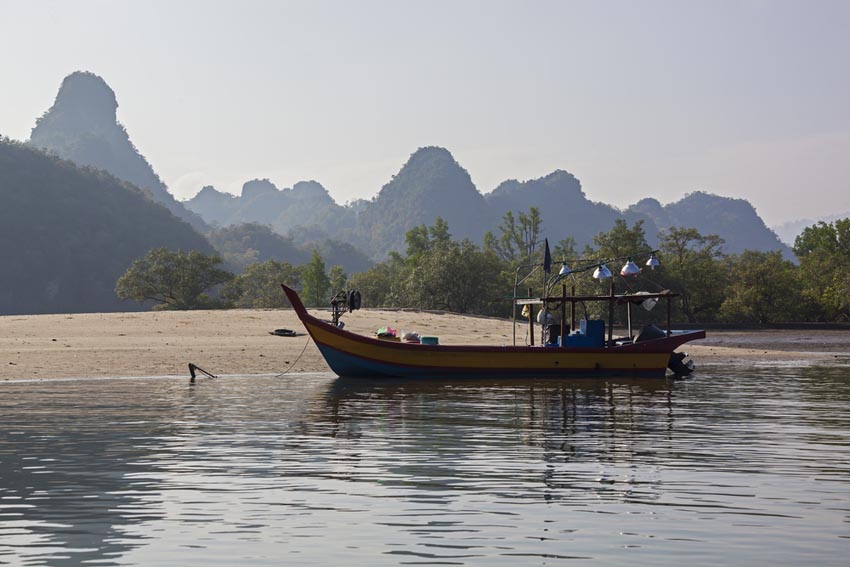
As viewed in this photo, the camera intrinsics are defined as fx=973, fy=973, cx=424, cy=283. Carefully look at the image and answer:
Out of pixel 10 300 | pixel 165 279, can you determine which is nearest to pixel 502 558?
pixel 165 279

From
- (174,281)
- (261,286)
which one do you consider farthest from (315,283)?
(174,281)

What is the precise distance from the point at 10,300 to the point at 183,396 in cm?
13998

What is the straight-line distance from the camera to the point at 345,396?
27141 mm

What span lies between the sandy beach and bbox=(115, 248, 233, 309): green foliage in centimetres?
3814

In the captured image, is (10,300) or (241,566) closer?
(241,566)

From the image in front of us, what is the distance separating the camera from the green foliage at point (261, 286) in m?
105

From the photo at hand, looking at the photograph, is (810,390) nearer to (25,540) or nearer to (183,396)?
(183,396)

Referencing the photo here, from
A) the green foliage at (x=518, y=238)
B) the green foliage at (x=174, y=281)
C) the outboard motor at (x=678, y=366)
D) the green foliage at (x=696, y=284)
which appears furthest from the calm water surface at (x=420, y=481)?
the green foliage at (x=518, y=238)

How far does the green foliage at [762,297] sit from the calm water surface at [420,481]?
245 ft

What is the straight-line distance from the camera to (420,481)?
13.5 metres

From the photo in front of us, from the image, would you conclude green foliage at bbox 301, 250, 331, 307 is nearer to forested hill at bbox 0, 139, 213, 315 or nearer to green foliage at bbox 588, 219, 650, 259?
green foliage at bbox 588, 219, 650, 259

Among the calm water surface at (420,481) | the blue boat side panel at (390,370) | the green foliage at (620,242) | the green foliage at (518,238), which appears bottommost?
the calm water surface at (420,481)

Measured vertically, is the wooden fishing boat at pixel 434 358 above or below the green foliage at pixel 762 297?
below

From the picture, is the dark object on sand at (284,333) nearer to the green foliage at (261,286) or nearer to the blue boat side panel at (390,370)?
the blue boat side panel at (390,370)
